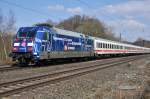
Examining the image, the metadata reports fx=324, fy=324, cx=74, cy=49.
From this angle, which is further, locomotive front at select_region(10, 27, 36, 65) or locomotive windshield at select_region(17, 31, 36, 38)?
locomotive windshield at select_region(17, 31, 36, 38)

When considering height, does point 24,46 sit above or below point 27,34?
below

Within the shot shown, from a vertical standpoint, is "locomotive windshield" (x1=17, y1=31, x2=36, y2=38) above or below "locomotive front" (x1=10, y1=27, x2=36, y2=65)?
above

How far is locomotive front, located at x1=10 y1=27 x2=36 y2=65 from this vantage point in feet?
81.5

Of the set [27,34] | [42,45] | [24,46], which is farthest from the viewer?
[27,34]

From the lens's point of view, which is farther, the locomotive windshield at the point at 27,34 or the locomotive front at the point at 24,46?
the locomotive windshield at the point at 27,34

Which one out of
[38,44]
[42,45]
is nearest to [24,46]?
[38,44]

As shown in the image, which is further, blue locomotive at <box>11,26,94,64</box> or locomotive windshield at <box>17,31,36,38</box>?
locomotive windshield at <box>17,31,36,38</box>

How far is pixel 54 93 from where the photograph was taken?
12.4m

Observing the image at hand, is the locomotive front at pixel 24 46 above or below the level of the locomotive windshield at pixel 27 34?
below

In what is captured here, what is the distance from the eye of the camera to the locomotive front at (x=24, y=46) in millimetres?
24844

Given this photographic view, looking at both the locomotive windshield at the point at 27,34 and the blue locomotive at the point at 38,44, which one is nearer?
the blue locomotive at the point at 38,44

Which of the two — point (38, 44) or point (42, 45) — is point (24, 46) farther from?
point (42, 45)

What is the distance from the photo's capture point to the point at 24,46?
82.3ft

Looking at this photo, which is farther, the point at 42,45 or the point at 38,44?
the point at 42,45
